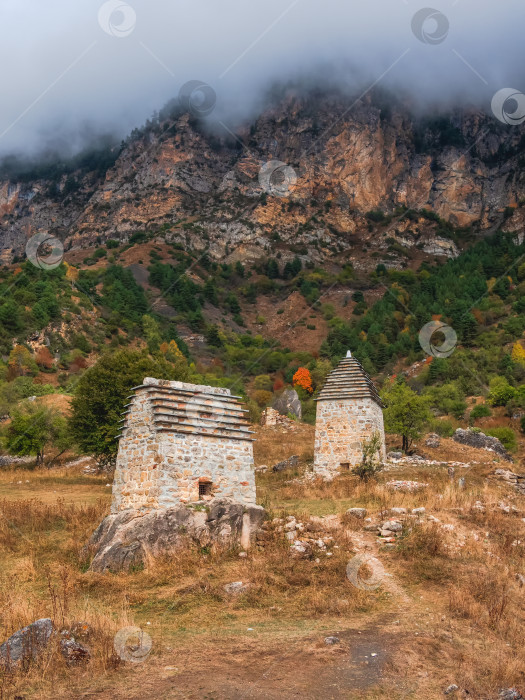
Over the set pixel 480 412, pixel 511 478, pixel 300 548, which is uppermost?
pixel 480 412

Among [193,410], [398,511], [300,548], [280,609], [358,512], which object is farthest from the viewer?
[358,512]

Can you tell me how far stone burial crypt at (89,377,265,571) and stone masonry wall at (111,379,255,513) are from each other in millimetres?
21

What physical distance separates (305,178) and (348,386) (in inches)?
5576

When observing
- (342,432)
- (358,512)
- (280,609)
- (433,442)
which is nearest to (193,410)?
(358,512)

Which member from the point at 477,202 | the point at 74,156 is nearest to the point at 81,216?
the point at 74,156

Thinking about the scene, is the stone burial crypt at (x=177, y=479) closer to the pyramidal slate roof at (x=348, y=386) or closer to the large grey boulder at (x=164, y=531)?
the large grey boulder at (x=164, y=531)

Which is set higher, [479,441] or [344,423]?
[344,423]

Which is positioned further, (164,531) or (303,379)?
(303,379)

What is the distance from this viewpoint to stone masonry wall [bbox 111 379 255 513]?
12625 mm

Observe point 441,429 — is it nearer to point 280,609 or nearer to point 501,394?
point 501,394

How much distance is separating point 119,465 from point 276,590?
15.7 feet

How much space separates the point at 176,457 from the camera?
42.0 ft

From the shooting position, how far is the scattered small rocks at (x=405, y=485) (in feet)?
59.9

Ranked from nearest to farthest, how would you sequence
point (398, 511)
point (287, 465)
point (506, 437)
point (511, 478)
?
point (398, 511) → point (511, 478) → point (287, 465) → point (506, 437)
